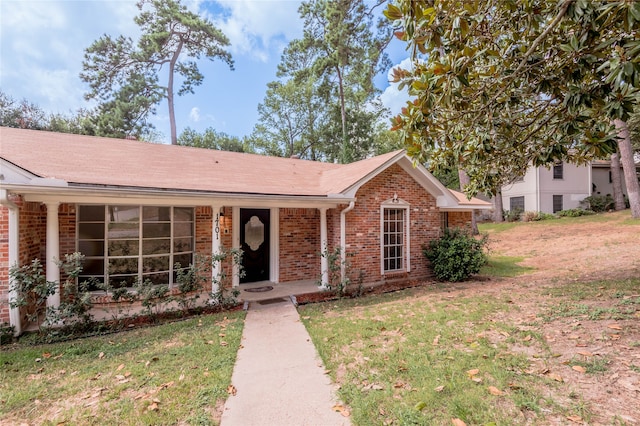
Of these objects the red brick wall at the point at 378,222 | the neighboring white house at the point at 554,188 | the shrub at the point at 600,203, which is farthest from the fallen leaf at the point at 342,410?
the shrub at the point at 600,203

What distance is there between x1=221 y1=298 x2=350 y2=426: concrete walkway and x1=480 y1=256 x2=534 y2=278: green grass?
8.12 meters

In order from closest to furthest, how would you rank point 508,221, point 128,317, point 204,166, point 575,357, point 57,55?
point 575,357 < point 128,317 < point 204,166 < point 57,55 < point 508,221

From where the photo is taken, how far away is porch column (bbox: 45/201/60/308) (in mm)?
5617

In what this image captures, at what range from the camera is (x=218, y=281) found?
22.4 ft

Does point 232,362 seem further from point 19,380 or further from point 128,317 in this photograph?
point 128,317

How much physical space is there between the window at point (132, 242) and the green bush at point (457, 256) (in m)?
7.45

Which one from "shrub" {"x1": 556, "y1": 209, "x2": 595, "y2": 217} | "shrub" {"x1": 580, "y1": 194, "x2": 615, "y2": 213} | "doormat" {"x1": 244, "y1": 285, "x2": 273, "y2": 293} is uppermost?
"shrub" {"x1": 580, "y1": 194, "x2": 615, "y2": 213}

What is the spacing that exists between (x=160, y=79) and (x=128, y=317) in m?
21.6

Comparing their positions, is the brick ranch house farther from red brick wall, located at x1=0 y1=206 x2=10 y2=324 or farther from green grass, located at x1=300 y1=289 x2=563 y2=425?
green grass, located at x1=300 y1=289 x2=563 y2=425

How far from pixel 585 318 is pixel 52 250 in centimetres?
974

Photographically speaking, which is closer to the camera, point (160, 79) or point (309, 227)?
point (309, 227)

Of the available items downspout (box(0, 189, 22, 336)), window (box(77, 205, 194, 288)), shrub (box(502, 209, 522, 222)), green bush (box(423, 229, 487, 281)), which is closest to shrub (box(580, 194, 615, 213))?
shrub (box(502, 209, 522, 222))

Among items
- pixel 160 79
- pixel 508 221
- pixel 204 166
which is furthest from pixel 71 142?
pixel 508 221

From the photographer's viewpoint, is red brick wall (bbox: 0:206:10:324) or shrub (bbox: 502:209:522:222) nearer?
red brick wall (bbox: 0:206:10:324)
